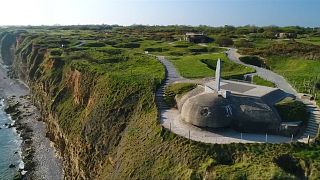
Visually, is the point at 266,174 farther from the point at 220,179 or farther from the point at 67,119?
the point at 67,119

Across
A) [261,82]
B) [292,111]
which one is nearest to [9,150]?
[261,82]

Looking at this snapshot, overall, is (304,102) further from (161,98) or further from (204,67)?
(204,67)

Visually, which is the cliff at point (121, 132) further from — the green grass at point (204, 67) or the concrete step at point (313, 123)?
the concrete step at point (313, 123)

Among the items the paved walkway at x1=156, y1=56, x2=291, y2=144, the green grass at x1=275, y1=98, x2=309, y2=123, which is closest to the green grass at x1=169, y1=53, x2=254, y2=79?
the paved walkway at x1=156, y1=56, x2=291, y2=144

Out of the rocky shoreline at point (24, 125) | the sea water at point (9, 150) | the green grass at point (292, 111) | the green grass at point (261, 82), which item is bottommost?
the sea water at point (9, 150)

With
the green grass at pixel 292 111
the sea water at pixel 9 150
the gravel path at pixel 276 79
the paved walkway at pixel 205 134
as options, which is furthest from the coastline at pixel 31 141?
the gravel path at pixel 276 79

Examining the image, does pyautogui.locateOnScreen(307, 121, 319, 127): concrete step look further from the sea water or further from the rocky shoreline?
the sea water

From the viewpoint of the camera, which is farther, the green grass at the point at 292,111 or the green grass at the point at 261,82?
the green grass at the point at 261,82
